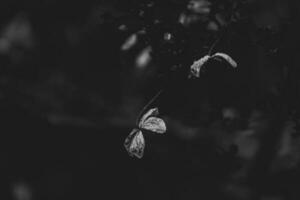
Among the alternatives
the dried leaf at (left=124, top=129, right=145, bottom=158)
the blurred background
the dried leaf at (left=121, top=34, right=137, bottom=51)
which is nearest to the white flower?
the dried leaf at (left=124, top=129, right=145, bottom=158)

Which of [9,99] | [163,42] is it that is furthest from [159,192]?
[163,42]

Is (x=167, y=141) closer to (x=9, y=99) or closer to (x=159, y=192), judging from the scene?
(x=159, y=192)

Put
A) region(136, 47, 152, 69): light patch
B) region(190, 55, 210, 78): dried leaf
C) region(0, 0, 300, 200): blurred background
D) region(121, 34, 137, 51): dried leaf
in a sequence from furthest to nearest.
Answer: region(136, 47, 152, 69): light patch, region(121, 34, 137, 51): dried leaf, region(0, 0, 300, 200): blurred background, region(190, 55, 210, 78): dried leaf

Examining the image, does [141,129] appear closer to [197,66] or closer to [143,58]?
[197,66]

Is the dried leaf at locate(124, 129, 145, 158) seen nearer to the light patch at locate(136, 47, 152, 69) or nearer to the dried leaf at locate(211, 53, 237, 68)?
the dried leaf at locate(211, 53, 237, 68)

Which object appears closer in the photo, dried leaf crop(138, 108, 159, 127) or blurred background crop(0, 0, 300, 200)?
dried leaf crop(138, 108, 159, 127)

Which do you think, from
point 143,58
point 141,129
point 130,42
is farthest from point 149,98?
point 141,129
